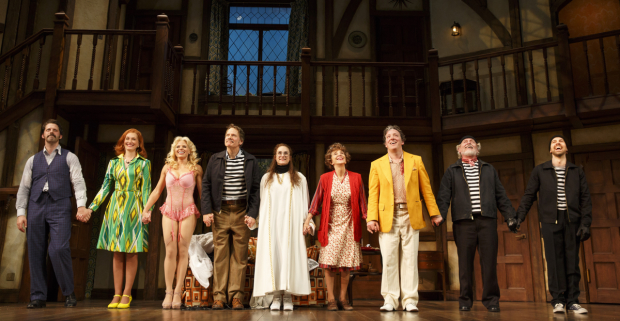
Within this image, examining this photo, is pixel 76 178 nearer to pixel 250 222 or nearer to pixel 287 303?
pixel 250 222

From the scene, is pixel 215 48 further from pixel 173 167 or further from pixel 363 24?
pixel 173 167

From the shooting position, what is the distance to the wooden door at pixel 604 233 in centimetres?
666

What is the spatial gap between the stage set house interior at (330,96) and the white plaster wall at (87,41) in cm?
2

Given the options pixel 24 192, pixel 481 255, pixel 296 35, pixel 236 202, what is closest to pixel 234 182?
pixel 236 202

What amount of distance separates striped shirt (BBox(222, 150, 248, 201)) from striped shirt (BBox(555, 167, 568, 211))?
2789mm

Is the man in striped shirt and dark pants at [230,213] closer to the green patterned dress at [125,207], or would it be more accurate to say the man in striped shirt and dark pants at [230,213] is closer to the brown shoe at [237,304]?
the brown shoe at [237,304]

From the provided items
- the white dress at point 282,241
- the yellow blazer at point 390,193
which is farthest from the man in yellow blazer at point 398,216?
the white dress at point 282,241

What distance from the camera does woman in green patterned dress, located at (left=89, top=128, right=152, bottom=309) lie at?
4.27 m

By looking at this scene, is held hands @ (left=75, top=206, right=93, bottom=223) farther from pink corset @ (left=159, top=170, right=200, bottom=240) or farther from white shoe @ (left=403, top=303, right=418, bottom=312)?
white shoe @ (left=403, top=303, right=418, bottom=312)

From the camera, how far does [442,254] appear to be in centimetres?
720

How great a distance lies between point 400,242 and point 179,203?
6.39ft

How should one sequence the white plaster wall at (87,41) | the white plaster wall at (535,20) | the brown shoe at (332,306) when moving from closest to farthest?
the brown shoe at (332,306) < the white plaster wall at (87,41) < the white plaster wall at (535,20)

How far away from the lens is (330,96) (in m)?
8.54

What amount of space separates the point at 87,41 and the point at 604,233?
26.4ft
